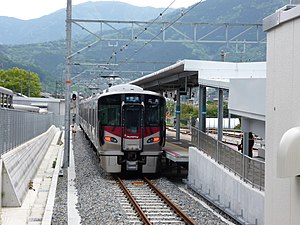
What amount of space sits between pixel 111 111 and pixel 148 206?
528cm

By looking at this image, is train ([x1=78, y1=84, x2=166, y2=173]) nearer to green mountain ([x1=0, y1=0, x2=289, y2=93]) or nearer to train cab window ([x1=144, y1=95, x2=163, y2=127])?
train cab window ([x1=144, y1=95, x2=163, y2=127])

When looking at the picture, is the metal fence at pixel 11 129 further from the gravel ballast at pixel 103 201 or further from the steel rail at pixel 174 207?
the steel rail at pixel 174 207

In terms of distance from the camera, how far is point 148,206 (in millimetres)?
12922

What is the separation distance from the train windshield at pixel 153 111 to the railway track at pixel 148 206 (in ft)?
6.71

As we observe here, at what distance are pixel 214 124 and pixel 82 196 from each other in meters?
30.9

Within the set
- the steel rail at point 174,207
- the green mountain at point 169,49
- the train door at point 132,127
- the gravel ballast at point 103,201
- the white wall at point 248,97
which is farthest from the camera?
the green mountain at point 169,49

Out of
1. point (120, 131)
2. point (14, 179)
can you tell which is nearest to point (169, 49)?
point (120, 131)

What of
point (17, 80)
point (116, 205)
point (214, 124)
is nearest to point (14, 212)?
point (116, 205)

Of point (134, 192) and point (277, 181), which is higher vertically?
point (277, 181)

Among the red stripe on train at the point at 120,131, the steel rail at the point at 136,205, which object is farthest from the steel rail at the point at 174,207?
the red stripe on train at the point at 120,131

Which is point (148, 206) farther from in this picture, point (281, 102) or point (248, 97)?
point (281, 102)

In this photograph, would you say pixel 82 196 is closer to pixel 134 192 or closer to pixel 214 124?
pixel 134 192

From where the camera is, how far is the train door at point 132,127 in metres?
17.3

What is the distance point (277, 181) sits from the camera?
20.7 ft
